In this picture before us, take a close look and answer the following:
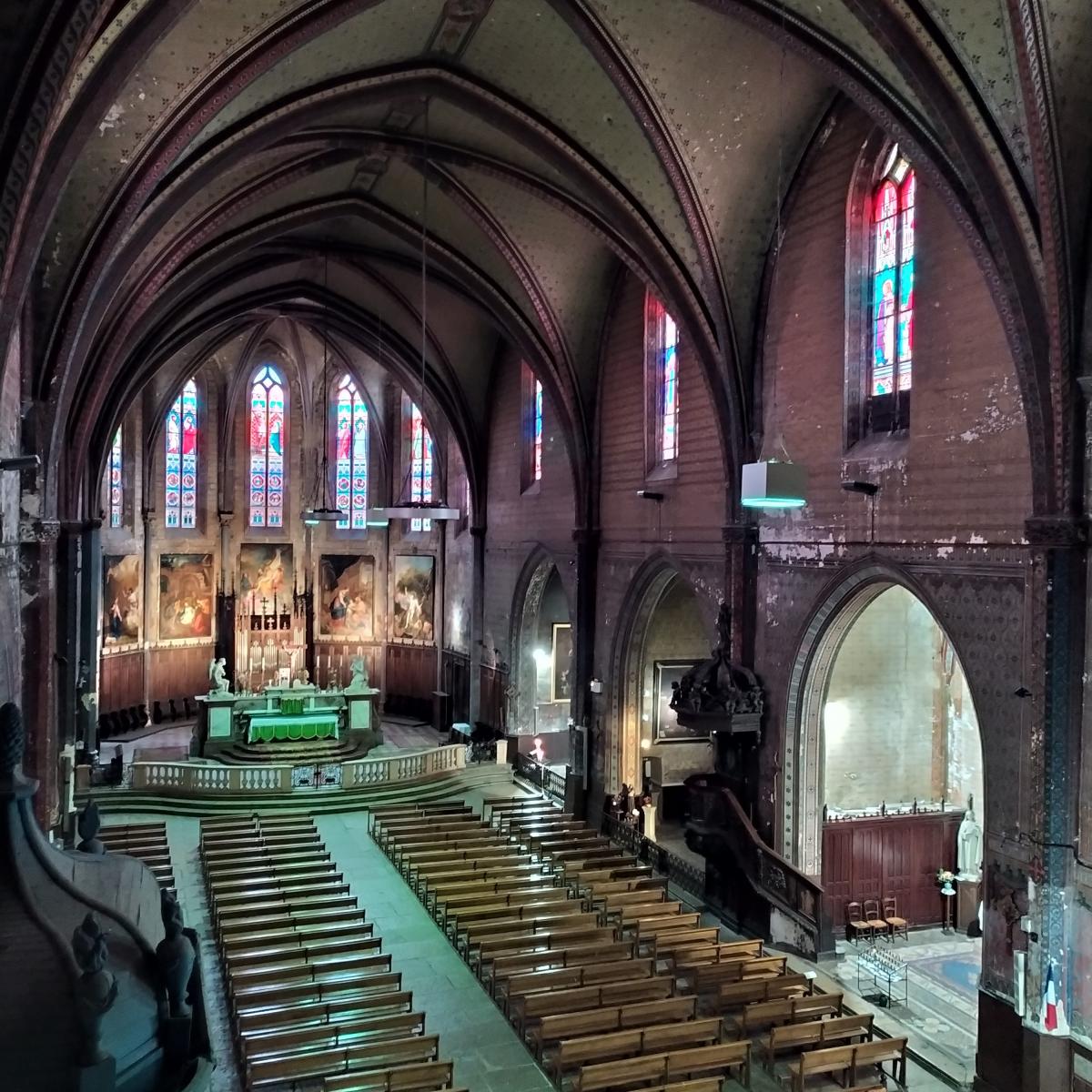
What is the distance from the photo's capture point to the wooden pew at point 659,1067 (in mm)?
9703

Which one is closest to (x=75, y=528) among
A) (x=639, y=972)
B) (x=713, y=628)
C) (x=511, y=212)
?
(x=511, y=212)

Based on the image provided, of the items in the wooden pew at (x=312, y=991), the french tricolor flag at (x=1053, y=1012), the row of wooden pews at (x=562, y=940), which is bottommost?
the row of wooden pews at (x=562, y=940)

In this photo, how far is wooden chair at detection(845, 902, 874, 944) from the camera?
1565cm

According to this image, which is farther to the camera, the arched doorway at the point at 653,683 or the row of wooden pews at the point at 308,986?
the arched doorway at the point at 653,683

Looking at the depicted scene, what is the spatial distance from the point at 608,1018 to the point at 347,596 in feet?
82.5

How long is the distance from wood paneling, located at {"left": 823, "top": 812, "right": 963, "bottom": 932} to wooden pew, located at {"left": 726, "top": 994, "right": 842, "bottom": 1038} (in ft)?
15.2

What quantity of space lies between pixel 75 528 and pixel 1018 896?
17.2 m

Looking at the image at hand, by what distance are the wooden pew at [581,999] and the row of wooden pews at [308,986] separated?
48.7 inches

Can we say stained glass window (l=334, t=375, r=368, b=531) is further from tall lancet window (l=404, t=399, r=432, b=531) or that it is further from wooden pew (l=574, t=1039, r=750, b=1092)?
wooden pew (l=574, t=1039, r=750, b=1092)

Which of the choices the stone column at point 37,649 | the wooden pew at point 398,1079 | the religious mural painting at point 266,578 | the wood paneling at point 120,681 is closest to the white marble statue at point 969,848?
the wooden pew at point 398,1079

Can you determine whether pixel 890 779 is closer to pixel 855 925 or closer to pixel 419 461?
pixel 855 925

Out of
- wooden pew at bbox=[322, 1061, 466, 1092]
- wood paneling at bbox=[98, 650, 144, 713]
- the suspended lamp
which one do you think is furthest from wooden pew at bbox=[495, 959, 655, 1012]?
wood paneling at bbox=[98, 650, 144, 713]

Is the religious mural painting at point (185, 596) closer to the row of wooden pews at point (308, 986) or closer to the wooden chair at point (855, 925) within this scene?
the row of wooden pews at point (308, 986)

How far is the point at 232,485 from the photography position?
3391 centimetres
